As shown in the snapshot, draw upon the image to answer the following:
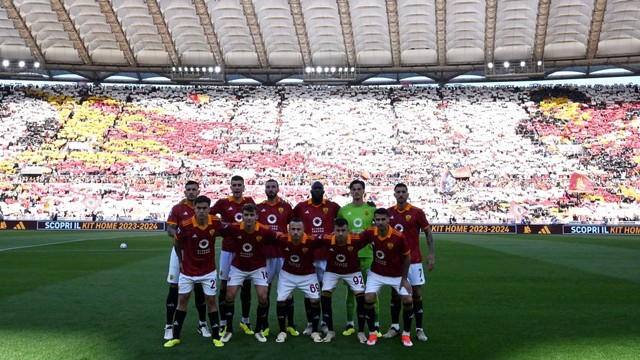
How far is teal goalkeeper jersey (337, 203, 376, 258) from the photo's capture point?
9.02m

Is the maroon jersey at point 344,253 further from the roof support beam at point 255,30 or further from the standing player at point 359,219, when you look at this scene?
the roof support beam at point 255,30

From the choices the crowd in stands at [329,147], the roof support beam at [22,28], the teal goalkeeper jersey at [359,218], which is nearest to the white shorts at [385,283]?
the teal goalkeeper jersey at [359,218]

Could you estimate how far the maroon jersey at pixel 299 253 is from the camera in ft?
26.9

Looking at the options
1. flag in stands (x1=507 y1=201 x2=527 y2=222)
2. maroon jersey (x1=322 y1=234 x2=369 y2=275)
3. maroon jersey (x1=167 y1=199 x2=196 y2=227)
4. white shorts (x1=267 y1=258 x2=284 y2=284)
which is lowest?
flag in stands (x1=507 y1=201 x2=527 y2=222)

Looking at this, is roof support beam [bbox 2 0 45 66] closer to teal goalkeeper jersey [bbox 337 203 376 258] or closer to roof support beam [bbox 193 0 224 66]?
roof support beam [bbox 193 0 224 66]

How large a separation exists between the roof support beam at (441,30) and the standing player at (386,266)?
39.5m

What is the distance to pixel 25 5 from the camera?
46.7 meters

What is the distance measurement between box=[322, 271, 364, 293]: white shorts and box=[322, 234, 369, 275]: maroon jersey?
0.06 metres

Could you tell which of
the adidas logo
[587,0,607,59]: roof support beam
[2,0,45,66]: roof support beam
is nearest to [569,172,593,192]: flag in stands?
the adidas logo

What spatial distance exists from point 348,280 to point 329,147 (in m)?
43.4

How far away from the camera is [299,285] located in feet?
27.3

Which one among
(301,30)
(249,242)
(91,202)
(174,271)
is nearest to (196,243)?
(249,242)

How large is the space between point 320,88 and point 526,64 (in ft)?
68.9

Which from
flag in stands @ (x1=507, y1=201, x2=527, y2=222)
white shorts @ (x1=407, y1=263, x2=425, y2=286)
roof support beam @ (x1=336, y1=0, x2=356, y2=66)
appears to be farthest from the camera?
roof support beam @ (x1=336, y1=0, x2=356, y2=66)
